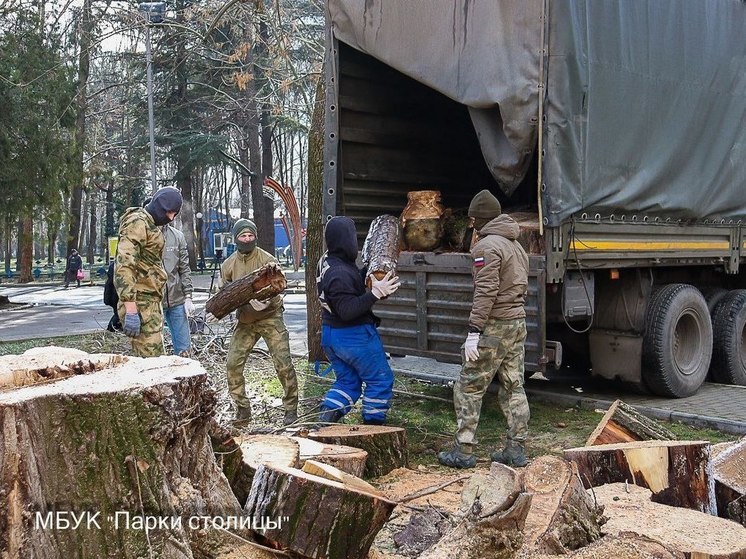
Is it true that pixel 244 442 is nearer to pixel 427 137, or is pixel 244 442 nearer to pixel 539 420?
pixel 539 420

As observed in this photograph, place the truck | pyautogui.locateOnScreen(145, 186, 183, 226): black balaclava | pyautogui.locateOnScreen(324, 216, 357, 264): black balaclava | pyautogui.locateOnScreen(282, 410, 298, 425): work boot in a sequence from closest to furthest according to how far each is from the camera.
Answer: pyautogui.locateOnScreen(324, 216, 357, 264): black balaclava < the truck < pyautogui.locateOnScreen(145, 186, 183, 226): black balaclava < pyautogui.locateOnScreen(282, 410, 298, 425): work boot

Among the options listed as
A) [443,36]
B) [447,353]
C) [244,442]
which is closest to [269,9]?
[443,36]

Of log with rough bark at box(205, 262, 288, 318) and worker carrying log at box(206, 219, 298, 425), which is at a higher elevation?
log with rough bark at box(205, 262, 288, 318)

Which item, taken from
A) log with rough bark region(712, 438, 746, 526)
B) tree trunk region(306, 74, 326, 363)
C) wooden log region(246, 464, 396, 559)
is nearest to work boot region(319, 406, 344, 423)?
wooden log region(246, 464, 396, 559)

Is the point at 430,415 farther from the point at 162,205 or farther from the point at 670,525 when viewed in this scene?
the point at 670,525

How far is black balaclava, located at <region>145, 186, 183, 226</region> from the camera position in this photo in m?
6.47

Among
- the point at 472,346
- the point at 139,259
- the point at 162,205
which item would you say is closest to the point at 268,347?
the point at 139,259

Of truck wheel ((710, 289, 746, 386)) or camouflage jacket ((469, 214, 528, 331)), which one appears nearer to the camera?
camouflage jacket ((469, 214, 528, 331))

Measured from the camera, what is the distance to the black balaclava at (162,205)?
6473 millimetres

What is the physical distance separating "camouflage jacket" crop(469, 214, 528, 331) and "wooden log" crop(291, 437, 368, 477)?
52.4 inches

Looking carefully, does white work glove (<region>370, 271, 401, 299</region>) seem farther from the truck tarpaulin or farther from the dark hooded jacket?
the truck tarpaulin

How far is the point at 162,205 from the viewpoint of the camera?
6.46 meters

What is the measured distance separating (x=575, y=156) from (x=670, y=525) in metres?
3.21

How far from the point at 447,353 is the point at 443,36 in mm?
2547
